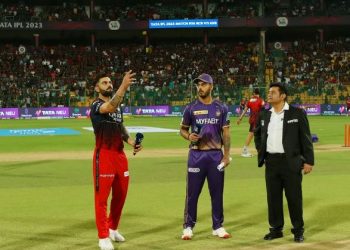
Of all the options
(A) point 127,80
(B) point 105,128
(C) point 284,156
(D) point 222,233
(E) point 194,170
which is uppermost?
(A) point 127,80

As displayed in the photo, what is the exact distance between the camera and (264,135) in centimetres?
775

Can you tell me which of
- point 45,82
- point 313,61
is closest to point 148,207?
point 45,82

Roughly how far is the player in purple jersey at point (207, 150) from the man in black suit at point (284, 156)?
0.54 m

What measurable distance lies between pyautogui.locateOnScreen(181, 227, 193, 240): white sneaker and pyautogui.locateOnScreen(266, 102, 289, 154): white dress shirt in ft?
4.69

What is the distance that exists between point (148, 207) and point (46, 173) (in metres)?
5.29

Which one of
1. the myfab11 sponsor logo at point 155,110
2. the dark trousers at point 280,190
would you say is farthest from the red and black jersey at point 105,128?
the myfab11 sponsor logo at point 155,110

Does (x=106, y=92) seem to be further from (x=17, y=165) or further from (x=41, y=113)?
(x=41, y=113)

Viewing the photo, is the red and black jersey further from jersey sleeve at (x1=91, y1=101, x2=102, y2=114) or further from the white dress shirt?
the white dress shirt

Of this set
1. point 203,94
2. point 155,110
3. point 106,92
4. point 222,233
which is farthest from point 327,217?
point 155,110

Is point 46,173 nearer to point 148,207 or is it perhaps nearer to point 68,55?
point 148,207

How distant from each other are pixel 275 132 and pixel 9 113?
134ft

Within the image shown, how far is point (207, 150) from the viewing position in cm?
781

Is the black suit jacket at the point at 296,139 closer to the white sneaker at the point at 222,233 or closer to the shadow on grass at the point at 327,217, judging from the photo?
the shadow on grass at the point at 327,217

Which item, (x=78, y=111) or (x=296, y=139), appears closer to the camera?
(x=296, y=139)
